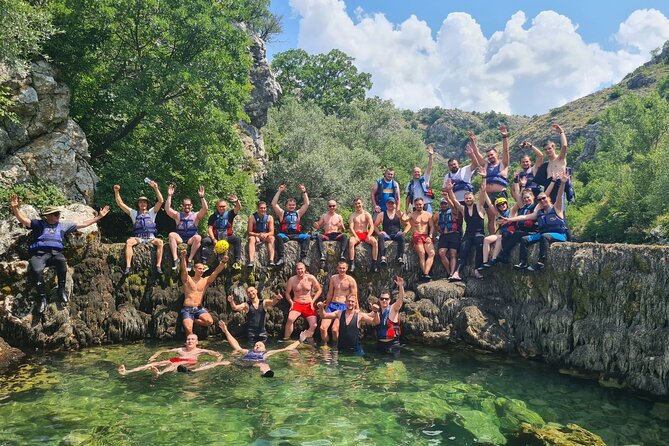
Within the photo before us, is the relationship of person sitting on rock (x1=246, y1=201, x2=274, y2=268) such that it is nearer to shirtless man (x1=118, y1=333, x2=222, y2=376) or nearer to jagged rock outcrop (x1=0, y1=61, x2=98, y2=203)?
shirtless man (x1=118, y1=333, x2=222, y2=376)

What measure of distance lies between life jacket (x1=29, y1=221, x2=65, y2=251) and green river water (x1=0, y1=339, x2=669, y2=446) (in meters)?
2.44

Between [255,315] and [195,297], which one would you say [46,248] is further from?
[255,315]

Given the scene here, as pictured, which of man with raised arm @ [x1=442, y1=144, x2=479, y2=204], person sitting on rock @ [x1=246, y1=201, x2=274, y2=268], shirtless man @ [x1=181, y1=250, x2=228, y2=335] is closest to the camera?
shirtless man @ [x1=181, y1=250, x2=228, y2=335]

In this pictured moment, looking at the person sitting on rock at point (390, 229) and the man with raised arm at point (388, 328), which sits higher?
the person sitting on rock at point (390, 229)

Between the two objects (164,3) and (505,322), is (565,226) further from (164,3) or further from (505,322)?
(164,3)

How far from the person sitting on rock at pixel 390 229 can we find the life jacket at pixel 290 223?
7.53ft

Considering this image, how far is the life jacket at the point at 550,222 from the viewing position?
33.0 feet

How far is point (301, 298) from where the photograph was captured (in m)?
11.3

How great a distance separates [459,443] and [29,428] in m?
5.80

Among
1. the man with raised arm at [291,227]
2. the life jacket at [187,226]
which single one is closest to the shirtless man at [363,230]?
the man with raised arm at [291,227]

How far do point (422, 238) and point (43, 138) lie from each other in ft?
40.9

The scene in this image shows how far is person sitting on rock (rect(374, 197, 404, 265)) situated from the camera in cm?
1194

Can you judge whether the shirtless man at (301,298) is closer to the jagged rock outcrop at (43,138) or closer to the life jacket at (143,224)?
the life jacket at (143,224)

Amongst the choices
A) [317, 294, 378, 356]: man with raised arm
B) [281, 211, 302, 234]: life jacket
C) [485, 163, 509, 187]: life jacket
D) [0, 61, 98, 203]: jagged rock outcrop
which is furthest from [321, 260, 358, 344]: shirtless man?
[0, 61, 98, 203]: jagged rock outcrop
